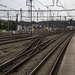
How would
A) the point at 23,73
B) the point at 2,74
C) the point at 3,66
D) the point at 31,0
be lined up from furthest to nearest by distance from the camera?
the point at 31,0 → the point at 3,66 → the point at 23,73 → the point at 2,74

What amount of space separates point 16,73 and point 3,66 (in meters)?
1.41

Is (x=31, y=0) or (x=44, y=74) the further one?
(x=31, y=0)

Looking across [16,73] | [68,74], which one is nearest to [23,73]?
[16,73]

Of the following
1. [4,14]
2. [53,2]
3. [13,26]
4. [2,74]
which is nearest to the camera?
[2,74]

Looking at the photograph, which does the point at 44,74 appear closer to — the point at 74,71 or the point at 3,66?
the point at 74,71

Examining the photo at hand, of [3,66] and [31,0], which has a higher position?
[31,0]

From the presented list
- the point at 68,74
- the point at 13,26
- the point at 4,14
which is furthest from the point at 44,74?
the point at 13,26

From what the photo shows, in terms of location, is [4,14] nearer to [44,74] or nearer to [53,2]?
[53,2]

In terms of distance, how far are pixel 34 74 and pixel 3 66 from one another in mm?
2198

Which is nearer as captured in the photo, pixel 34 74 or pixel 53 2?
pixel 34 74

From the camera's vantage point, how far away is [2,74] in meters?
8.49

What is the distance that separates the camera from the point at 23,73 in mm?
9078

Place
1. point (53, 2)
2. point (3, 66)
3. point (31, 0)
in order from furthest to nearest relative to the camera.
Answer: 1. point (31, 0)
2. point (53, 2)
3. point (3, 66)

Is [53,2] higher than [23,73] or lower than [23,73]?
higher
